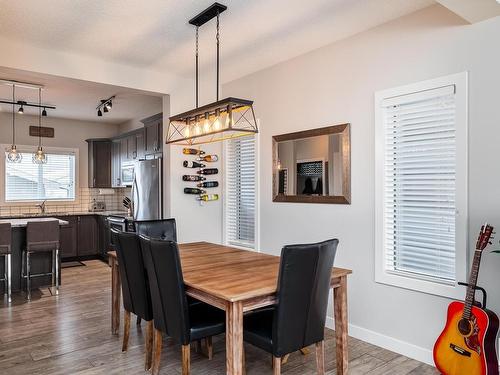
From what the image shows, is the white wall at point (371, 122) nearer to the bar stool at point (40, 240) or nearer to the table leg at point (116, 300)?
the table leg at point (116, 300)

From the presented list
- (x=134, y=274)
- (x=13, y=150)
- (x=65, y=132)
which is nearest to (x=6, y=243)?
(x=13, y=150)

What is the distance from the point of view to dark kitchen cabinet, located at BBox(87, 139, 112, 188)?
738cm

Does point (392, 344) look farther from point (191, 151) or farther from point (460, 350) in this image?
point (191, 151)

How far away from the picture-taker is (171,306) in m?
2.37

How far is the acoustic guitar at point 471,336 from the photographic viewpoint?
2291 mm

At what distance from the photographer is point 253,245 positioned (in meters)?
4.47

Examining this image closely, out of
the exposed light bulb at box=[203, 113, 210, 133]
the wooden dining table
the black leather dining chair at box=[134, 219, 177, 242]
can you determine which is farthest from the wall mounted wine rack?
the exposed light bulb at box=[203, 113, 210, 133]

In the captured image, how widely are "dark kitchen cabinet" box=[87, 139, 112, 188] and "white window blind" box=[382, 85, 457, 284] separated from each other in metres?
5.79

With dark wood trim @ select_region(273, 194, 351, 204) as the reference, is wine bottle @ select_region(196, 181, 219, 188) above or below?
above

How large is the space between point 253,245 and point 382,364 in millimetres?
1992

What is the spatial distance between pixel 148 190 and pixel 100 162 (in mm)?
2707

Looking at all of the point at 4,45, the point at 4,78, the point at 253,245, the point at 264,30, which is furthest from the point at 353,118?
the point at 4,78

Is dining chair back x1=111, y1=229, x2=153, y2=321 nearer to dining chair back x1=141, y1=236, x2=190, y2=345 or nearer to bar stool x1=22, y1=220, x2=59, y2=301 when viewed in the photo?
dining chair back x1=141, y1=236, x2=190, y2=345

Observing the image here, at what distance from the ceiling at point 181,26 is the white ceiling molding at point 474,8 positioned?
394mm
